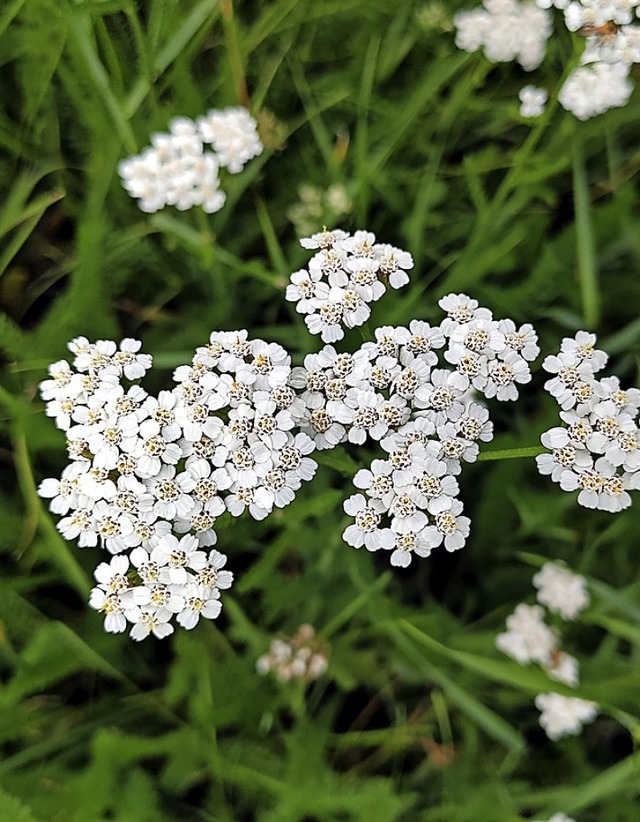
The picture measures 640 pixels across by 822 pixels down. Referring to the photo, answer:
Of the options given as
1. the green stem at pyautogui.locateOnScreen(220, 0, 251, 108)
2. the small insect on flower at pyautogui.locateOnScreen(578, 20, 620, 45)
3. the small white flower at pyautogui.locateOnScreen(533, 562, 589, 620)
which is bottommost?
the small white flower at pyautogui.locateOnScreen(533, 562, 589, 620)

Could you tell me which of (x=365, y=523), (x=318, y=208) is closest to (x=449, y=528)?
(x=365, y=523)

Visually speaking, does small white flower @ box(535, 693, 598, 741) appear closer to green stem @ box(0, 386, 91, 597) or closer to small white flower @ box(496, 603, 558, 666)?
small white flower @ box(496, 603, 558, 666)

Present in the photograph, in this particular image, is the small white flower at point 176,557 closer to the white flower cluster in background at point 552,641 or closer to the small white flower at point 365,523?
the small white flower at point 365,523

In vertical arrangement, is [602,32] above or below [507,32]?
above

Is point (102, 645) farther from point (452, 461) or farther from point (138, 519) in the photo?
point (452, 461)

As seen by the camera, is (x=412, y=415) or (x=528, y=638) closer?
(x=412, y=415)

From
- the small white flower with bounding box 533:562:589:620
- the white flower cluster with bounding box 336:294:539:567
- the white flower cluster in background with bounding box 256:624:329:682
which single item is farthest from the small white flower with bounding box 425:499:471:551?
the small white flower with bounding box 533:562:589:620

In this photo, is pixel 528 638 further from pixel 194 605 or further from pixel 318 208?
pixel 318 208
